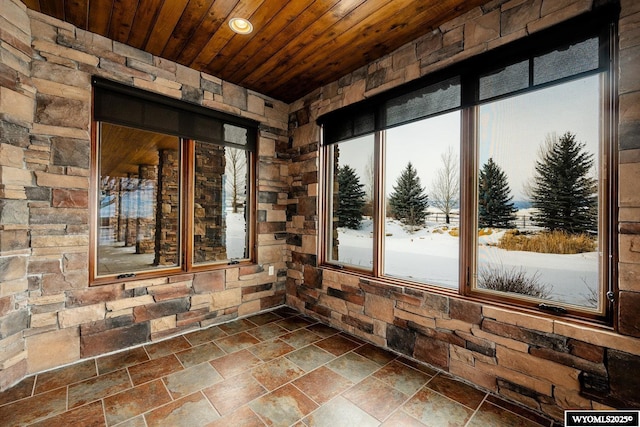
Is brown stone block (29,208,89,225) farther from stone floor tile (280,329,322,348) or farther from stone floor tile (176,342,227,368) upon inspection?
stone floor tile (280,329,322,348)

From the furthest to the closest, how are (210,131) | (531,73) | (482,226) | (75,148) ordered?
(210,131) < (75,148) < (482,226) < (531,73)

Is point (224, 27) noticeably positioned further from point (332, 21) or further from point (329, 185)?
point (329, 185)

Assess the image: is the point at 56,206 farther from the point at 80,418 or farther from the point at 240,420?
the point at 240,420

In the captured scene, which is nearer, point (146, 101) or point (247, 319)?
point (146, 101)

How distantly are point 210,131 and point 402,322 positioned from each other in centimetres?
272

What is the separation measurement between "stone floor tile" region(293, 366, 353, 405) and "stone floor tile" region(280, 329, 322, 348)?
18.6 inches

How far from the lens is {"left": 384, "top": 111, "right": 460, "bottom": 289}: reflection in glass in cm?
232

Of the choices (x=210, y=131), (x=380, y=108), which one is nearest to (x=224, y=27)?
(x=210, y=131)

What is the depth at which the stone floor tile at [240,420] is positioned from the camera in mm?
1666

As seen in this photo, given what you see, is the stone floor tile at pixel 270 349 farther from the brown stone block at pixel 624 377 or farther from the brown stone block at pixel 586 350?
the brown stone block at pixel 624 377

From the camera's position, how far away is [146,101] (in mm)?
2660

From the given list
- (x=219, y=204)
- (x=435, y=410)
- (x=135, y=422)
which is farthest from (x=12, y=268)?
(x=435, y=410)

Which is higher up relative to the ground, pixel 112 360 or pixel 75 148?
pixel 75 148

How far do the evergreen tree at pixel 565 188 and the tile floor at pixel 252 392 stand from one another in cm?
123
